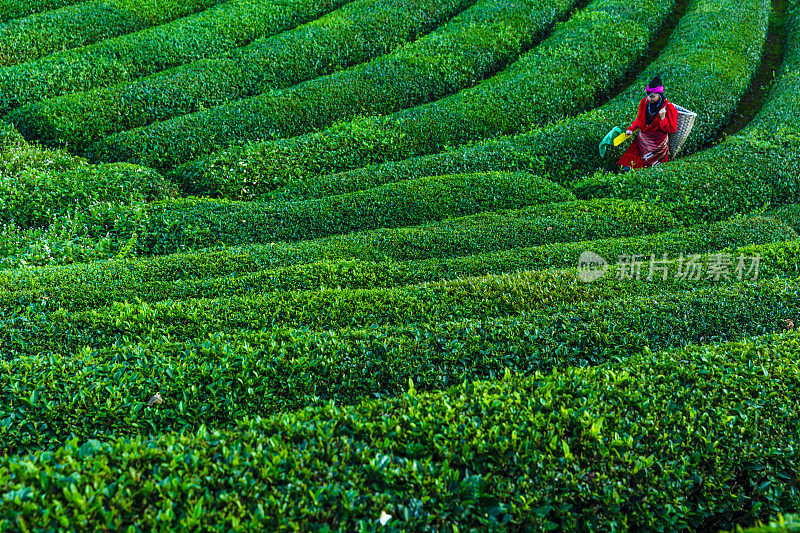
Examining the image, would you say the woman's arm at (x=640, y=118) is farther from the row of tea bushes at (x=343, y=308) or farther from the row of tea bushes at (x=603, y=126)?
the row of tea bushes at (x=343, y=308)

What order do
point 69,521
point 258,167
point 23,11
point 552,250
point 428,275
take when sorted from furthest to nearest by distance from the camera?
point 23,11 < point 258,167 < point 552,250 < point 428,275 < point 69,521

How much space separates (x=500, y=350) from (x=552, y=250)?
411cm

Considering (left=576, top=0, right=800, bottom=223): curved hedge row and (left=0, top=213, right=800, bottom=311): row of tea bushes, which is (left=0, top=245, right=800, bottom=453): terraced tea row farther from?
(left=576, top=0, right=800, bottom=223): curved hedge row

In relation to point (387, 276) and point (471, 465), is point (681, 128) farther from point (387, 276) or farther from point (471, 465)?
point (471, 465)

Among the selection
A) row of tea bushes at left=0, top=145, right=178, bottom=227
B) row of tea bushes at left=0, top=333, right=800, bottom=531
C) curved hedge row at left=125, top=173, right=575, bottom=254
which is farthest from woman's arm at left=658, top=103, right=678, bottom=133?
row of tea bushes at left=0, top=145, right=178, bottom=227

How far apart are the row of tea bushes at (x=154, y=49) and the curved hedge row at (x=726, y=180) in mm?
14873

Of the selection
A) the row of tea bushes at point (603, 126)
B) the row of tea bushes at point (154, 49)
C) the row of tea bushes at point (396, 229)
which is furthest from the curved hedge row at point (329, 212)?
the row of tea bushes at point (154, 49)

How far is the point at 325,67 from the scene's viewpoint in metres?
21.1

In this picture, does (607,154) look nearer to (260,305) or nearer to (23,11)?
(260,305)

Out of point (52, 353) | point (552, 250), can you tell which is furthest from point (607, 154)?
point (52, 353)

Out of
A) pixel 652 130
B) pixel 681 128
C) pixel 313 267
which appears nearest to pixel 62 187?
pixel 313 267

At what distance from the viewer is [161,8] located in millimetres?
23312

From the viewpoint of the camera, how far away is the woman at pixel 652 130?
14.2 metres

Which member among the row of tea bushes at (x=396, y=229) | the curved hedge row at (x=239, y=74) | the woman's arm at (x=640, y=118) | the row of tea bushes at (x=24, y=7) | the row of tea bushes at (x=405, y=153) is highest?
the row of tea bushes at (x=24, y=7)
